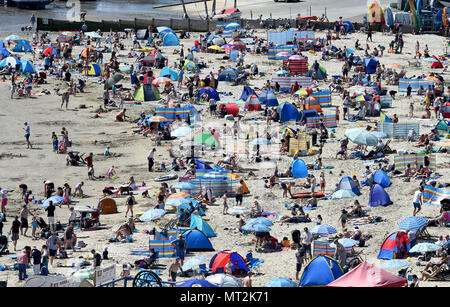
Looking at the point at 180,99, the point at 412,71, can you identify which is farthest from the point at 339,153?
the point at 412,71

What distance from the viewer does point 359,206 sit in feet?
75.1

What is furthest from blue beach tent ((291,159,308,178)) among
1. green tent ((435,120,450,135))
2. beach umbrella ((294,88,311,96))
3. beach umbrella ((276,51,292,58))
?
beach umbrella ((276,51,292,58))

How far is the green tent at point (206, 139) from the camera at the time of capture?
1185 inches

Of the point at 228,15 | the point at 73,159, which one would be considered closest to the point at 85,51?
the point at 228,15

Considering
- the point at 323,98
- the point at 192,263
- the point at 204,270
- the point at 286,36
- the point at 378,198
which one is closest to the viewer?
the point at 192,263

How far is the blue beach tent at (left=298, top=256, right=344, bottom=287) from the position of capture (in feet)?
55.7

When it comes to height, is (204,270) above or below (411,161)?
below

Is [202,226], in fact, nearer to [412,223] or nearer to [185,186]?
[185,186]

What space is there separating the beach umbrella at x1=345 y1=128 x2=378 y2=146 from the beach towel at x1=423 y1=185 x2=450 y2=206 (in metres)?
5.84

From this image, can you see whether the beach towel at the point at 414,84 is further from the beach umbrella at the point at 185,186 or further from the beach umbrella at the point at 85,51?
the beach umbrella at the point at 85,51

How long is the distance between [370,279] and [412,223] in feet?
17.0

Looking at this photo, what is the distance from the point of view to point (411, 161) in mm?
26266

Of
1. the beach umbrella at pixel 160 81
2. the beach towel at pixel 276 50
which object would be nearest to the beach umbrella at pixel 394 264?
the beach umbrella at pixel 160 81
